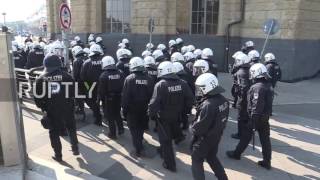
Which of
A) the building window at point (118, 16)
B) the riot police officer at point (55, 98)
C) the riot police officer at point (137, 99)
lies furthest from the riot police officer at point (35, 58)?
the building window at point (118, 16)

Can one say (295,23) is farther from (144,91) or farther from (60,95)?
(60,95)

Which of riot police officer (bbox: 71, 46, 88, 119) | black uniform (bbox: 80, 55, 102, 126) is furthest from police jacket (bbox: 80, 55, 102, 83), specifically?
riot police officer (bbox: 71, 46, 88, 119)

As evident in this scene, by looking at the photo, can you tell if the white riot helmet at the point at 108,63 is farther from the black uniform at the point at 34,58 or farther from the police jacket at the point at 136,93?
the black uniform at the point at 34,58

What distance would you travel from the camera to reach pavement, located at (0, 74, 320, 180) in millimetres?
6574

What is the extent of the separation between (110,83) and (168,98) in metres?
1.89

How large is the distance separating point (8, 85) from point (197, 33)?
54.4 feet

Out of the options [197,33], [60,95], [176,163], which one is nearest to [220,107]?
[176,163]

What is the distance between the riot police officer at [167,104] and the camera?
21.2 feet

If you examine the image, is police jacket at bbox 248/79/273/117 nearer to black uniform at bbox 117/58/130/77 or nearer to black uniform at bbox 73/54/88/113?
black uniform at bbox 117/58/130/77

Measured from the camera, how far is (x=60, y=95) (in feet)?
21.9

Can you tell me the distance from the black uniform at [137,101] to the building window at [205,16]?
47.0 feet

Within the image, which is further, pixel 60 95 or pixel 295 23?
pixel 295 23

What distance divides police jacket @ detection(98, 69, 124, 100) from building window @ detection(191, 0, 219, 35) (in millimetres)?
13714

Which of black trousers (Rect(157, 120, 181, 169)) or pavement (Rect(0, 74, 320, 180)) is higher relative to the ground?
black trousers (Rect(157, 120, 181, 169))
